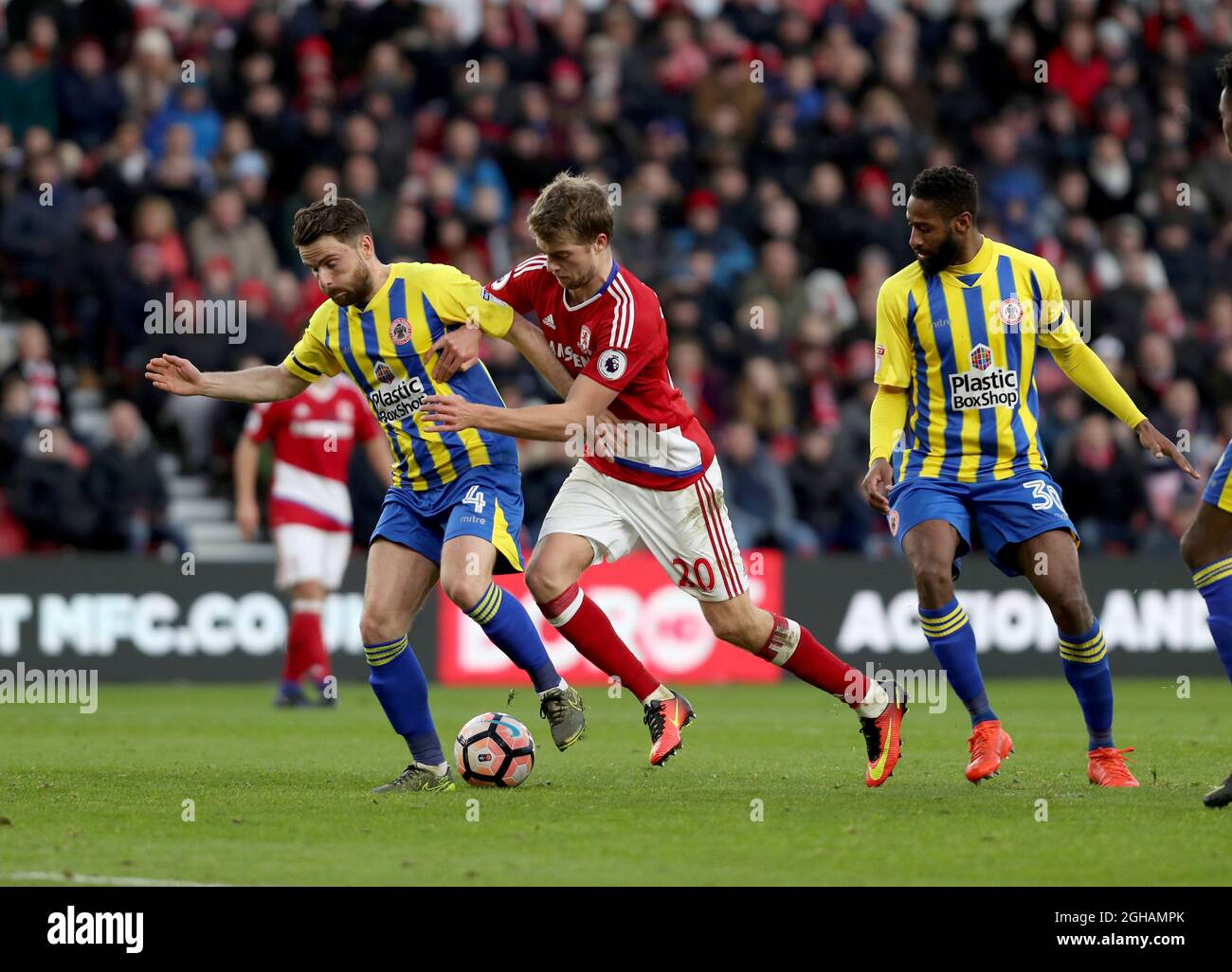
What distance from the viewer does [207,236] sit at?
1536cm

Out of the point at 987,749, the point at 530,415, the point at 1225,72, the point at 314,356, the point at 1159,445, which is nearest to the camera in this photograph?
the point at 1225,72

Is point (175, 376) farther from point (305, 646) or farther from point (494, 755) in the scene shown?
point (305, 646)

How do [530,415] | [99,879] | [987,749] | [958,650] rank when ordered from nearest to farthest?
[99,879] → [530,415] → [987,749] → [958,650]

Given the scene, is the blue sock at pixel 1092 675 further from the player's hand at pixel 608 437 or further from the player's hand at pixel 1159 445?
the player's hand at pixel 608 437

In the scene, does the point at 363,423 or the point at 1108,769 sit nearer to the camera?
the point at 1108,769

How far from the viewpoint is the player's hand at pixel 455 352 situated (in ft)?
24.0

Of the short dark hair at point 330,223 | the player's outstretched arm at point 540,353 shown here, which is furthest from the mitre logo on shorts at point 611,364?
the short dark hair at point 330,223

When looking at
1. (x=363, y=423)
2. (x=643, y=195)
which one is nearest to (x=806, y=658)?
(x=363, y=423)

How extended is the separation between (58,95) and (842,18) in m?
8.52

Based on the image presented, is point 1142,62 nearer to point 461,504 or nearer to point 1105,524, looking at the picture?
point 1105,524

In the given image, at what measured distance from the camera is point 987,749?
7531 millimetres

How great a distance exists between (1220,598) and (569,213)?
2.89 meters

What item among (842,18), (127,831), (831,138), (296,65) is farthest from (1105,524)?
(127,831)
